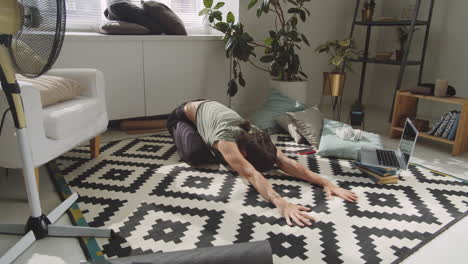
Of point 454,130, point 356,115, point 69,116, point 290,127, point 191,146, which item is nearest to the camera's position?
point 69,116

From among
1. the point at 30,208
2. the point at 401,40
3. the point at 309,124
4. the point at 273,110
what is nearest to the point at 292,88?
the point at 273,110

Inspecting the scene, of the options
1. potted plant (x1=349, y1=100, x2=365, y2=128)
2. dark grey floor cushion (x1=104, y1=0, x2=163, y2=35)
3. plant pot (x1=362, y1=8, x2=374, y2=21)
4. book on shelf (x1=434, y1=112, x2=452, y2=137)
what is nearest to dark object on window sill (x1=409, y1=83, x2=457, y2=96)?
book on shelf (x1=434, y1=112, x2=452, y2=137)

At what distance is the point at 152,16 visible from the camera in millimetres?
2924

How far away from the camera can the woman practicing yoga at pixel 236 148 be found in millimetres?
1898

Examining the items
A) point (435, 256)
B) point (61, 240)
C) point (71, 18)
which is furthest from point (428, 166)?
point (71, 18)

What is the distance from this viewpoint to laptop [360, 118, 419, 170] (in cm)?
206

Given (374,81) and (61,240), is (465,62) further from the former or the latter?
(61,240)

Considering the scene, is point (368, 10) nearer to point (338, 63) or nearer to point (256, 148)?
point (338, 63)

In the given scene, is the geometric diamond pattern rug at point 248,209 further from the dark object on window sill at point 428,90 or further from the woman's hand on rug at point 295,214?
the dark object on window sill at point 428,90

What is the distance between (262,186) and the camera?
183cm

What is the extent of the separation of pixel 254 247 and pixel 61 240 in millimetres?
803

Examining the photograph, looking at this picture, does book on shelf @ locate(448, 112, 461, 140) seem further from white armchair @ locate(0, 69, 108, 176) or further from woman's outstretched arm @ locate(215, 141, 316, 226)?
white armchair @ locate(0, 69, 108, 176)

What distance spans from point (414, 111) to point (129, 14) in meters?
2.53

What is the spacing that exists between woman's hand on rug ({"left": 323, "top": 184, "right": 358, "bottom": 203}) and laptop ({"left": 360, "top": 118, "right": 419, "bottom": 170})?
0.34m
